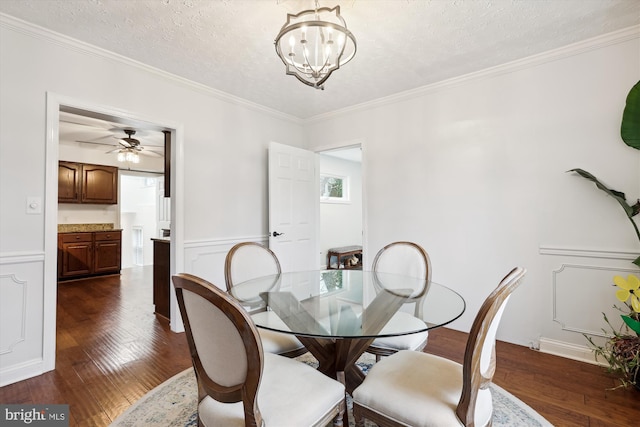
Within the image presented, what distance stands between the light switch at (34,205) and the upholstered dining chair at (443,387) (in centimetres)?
254

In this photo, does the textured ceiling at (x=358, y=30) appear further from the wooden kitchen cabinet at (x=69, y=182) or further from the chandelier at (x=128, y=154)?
the wooden kitchen cabinet at (x=69, y=182)

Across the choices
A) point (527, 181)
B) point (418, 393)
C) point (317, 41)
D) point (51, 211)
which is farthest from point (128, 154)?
point (527, 181)

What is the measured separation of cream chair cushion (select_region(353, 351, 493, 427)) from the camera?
1.08 metres

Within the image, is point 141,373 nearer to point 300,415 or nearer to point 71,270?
point 300,415

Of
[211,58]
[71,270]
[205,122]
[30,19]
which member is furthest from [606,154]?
[71,270]

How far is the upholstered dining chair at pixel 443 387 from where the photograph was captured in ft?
3.37

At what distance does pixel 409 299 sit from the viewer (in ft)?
5.99

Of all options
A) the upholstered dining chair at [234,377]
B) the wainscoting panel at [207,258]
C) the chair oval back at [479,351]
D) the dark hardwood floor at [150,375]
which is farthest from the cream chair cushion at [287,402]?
the wainscoting panel at [207,258]

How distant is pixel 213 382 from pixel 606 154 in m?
3.09

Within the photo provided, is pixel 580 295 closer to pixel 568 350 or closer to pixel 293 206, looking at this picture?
pixel 568 350

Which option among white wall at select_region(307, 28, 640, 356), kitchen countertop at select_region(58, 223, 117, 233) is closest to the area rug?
white wall at select_region(307, 28, 640, 356)

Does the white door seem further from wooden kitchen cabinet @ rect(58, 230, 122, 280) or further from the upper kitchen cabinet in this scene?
the upper kitchen cabinet

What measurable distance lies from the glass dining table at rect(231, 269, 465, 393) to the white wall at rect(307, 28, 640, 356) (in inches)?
45.4

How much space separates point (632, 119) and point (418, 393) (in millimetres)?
2493
